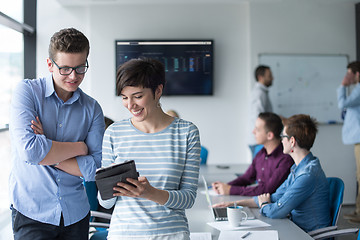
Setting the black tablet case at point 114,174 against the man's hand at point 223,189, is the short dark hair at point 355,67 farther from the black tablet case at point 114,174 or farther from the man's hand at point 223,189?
the black tablet case at point 114,174

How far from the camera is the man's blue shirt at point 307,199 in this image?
2.24 metres

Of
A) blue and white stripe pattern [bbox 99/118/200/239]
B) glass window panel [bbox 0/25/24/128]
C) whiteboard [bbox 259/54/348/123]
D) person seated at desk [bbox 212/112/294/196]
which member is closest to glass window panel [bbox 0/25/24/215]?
glass window panel [bbox 0/25/24/128]

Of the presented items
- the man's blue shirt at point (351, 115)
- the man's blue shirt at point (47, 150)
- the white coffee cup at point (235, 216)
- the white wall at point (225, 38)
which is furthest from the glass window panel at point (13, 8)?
the man's blue shirt at point (351, 115)

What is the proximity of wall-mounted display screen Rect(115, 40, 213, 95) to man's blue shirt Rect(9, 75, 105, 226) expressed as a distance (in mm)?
3752

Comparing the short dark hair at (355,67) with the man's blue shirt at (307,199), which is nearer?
the man's blue shirt at (307,199)

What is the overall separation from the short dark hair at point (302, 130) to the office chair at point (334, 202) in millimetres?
310

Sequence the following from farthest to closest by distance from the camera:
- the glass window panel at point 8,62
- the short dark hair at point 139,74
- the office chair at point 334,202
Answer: the glass window panel at point 8,62 → the office chair at point 334,202 → the short dark hair at point 139,74

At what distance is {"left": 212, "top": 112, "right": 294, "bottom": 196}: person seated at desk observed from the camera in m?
2.83

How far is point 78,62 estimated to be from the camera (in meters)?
1.53

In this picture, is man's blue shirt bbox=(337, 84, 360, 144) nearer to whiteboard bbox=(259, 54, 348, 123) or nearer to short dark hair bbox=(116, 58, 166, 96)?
whiteboard bbox=(259, 54, 348, 123)

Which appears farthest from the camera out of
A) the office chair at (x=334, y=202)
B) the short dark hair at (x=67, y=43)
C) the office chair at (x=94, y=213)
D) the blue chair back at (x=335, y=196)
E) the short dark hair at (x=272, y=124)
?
the short dark hair at (x=272, y=124)

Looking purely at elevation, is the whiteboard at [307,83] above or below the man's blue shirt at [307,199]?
above

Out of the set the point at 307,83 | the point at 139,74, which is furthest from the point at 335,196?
the point at 307,83

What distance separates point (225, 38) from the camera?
555 cm
